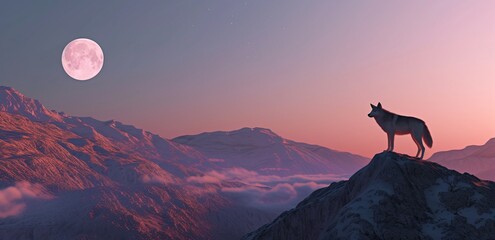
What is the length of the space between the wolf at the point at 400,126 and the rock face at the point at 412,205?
2689 mm

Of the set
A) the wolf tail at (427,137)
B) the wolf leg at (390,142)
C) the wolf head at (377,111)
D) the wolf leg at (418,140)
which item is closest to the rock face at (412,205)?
the wolf leg at (390,142)

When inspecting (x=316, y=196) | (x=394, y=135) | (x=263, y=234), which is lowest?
(x=263, y=234)

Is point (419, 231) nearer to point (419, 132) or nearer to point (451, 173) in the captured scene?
point (451, 173)

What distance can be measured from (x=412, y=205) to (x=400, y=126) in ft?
23.6

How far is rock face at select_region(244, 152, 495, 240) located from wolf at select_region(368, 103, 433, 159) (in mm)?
2689

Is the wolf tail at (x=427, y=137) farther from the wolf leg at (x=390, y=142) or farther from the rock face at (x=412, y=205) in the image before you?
the rock face at (x=412, y=205)

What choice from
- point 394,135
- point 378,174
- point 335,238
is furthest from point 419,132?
point 335,238

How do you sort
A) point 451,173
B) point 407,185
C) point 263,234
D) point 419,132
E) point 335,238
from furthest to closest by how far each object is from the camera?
point 263,234 → point 419,132 → point 451,173 → point 407,185 → point 335,238

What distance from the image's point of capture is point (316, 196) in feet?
118

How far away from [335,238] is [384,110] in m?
10.7

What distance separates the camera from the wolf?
3153 centimetres

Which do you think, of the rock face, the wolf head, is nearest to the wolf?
the wolf head

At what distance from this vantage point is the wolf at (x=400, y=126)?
31.5 meters

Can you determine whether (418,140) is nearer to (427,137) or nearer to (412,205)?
(427,137)
